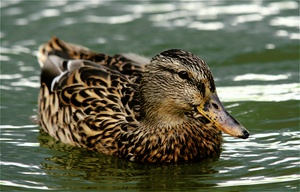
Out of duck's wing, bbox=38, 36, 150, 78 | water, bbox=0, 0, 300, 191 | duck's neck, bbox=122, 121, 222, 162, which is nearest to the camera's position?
water, bbox=0, 0, 300, 191

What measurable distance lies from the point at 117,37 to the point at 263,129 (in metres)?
4.35

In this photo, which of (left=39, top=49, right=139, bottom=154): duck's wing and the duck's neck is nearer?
the duck's neck

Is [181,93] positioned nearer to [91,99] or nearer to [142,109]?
[142,109]

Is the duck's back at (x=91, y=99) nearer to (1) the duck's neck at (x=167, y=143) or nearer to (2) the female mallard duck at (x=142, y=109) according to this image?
(2) the female mallard duck at (x=142, y=109)

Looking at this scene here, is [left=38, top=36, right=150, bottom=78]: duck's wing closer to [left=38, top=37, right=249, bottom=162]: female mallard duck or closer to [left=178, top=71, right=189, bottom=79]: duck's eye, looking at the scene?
[left=38, top=37, right=249, bottom=162]: female mallard duck

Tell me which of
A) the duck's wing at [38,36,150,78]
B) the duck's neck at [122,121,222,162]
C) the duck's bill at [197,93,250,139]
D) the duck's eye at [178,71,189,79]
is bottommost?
the duck's neck at [122,121,222,162]

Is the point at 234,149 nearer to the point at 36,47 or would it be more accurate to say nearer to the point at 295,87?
the point at 295,87

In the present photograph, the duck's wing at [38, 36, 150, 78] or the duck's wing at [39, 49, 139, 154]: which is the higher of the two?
the duck's wing at [38, 36, 150, 78]

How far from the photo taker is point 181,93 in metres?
10.2

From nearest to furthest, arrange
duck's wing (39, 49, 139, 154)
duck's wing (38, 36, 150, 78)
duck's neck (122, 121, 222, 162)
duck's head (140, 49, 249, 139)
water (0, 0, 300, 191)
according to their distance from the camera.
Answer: duck's head (140, 49, 249, 139), water (0, 0, 300, 191), duck's neck (122, 121, 222, 162), duck's wing (39, 49, 139, 154), duck's wing (38, 36, 150, 78)

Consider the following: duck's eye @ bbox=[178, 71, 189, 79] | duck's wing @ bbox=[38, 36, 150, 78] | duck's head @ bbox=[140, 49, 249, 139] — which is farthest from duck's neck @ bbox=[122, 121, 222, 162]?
duck's wing @ bbox=[38, 36, 150, 78]

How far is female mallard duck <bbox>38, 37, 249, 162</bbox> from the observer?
10.1 metres

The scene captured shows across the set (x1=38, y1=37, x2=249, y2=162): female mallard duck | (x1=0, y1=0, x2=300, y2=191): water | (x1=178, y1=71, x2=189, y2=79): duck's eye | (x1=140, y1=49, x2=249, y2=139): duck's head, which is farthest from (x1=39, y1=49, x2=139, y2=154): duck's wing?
(x1=178, y1=71, x2=189, y2=79): duck's eye

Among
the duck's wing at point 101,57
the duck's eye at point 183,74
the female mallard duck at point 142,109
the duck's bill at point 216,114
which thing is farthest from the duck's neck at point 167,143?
the duck's wing at point 101,57
